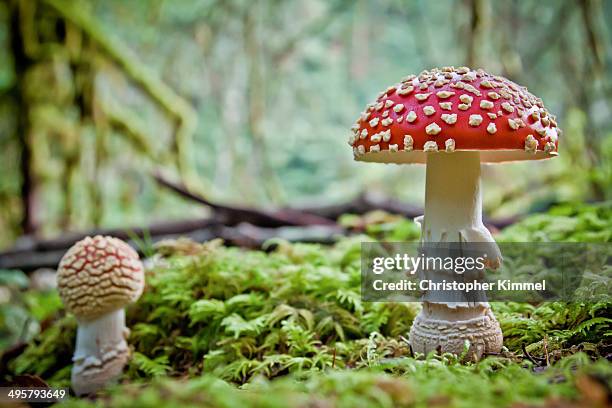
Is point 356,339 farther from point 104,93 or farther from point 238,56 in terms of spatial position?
point 238,56

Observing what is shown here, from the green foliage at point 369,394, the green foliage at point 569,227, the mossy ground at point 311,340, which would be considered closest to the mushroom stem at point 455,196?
the mossy ground at point 311,340

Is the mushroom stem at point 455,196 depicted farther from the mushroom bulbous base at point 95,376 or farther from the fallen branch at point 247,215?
the fallen branch at point 247,215

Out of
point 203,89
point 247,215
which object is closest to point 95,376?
point 247,215

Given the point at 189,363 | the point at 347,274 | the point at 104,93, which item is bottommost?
the point at 189,363

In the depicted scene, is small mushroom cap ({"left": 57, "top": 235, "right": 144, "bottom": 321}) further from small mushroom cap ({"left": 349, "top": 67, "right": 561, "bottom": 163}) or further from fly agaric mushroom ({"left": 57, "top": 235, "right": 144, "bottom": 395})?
small mushroom cap ({"left": 349, "top": 67, "right": 561, "bottom": 163})

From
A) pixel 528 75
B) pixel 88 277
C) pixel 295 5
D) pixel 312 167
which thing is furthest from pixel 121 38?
pixel 88 277

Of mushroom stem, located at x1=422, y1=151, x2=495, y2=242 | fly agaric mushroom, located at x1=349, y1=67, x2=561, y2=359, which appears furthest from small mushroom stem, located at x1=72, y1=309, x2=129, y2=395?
mushroom stem, located at x1=422, y1=151, x2=495, y2=242

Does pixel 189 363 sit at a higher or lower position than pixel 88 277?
lower
